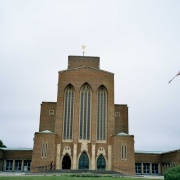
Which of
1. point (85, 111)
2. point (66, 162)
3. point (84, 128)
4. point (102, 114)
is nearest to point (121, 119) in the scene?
point (102, 114)

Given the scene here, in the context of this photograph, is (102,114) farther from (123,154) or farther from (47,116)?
(47,116)

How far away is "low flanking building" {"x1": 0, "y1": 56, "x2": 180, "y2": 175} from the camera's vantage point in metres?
39.3

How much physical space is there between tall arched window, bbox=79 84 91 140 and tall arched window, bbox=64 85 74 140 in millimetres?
1393

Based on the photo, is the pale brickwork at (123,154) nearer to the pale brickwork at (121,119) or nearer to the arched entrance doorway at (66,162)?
the pale brickwork at (121,119)

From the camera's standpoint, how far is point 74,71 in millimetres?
44062

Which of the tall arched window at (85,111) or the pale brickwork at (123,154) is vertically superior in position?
the tall arched window at (85,111)

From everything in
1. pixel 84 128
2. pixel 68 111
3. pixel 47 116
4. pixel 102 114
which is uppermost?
pixel 68 111

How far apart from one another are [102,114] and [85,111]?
8.09ft

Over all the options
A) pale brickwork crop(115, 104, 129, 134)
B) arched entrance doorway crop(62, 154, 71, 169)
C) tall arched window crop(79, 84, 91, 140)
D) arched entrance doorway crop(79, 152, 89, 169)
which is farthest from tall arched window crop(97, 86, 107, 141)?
arched entrance doorway crop(62, 154, 71, 169)

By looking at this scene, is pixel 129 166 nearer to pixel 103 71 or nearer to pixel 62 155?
pixel 62 155

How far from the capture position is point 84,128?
42125mm

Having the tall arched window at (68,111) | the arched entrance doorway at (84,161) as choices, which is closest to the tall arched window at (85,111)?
the tall arched window at (68,111)

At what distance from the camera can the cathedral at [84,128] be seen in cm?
3928

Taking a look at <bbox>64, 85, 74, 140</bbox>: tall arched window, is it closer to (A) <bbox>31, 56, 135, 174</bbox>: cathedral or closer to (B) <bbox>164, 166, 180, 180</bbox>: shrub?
(A) <bbox>31, 56, 135, 174</bbox>: cathedral
